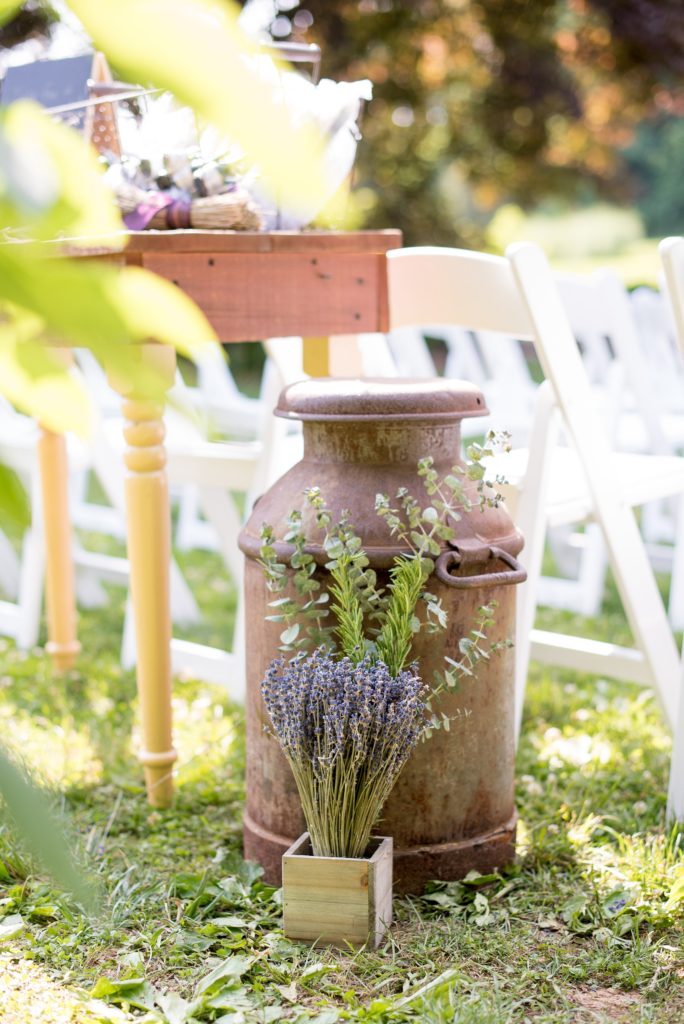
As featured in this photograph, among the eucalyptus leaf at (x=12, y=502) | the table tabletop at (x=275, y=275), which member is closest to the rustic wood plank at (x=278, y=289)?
the table tabletop at (x=275, y=275)

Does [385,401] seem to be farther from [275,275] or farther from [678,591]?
[678,591]

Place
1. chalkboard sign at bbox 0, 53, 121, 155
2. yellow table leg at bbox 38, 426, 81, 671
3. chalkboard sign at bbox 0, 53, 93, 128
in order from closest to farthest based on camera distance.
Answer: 1. chalkboard sign at bbox 0, 53, 121, 155
2. chalkboard sign at bbox 0, 53, 93, 128
3. yellow table leg at bbox 38, 426, 81, 671

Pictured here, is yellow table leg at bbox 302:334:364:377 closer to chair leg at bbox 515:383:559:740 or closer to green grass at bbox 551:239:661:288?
chair leg at bbox 515:383:559:740

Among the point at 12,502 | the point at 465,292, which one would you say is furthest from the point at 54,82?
the point at 12,502

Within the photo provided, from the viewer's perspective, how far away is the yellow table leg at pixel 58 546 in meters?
2.96

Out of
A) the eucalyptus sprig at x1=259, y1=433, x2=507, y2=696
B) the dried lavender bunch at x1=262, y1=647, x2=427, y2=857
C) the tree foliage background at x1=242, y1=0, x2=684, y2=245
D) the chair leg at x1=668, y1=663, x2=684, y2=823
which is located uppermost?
the tree foliage background at x1=242, y1=0, x2=684, y2=245

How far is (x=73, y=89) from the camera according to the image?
2.36 meters

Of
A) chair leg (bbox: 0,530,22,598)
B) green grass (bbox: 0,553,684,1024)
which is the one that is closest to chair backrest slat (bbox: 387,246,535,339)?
green grass (bbox: 0,553,684,1024)

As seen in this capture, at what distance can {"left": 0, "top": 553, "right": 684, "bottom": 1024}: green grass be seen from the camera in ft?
5.01

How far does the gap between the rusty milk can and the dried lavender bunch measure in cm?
10

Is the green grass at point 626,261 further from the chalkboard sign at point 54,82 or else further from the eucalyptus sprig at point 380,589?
the eucalyptus sprig at point 380,589

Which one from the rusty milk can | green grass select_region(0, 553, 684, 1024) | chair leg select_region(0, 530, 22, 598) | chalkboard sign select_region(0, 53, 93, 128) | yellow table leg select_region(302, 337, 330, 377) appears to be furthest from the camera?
chair leg select_region(0, 530, 22, 598)

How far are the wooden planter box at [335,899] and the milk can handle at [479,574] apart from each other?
15.6 inches

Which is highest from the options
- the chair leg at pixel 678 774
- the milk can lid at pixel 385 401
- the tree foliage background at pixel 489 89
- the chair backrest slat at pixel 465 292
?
the tree foliage background at pixel 489 89
